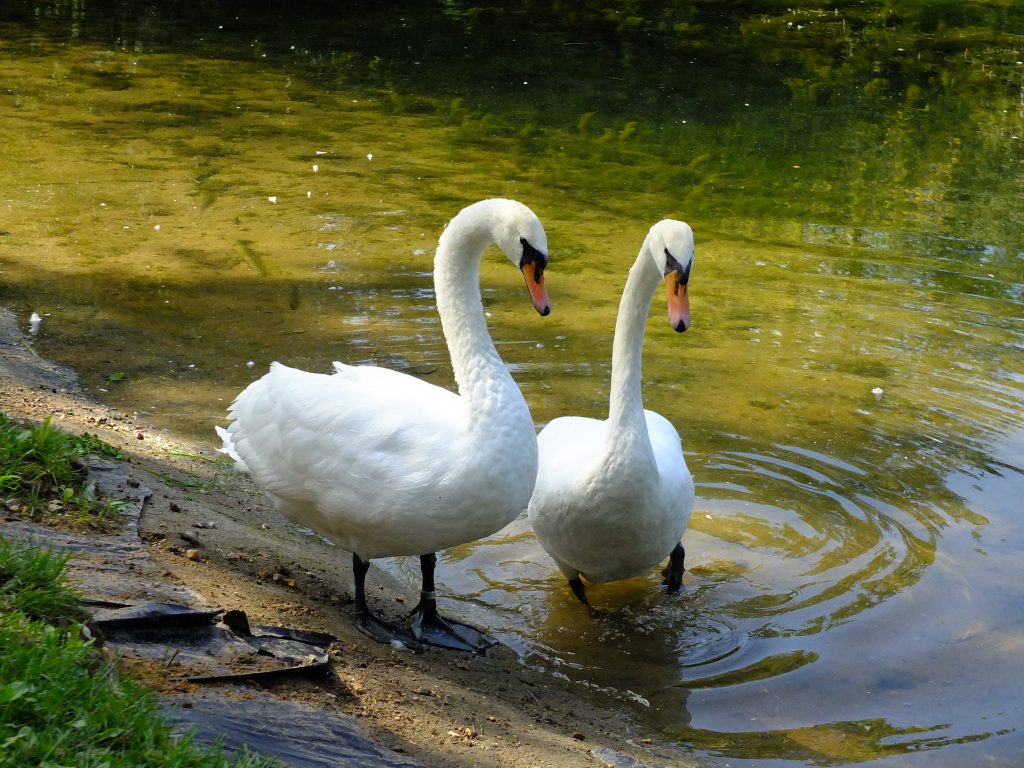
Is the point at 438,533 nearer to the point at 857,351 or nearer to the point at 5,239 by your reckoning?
the point at 857,351

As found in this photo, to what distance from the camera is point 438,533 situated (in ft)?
12.9

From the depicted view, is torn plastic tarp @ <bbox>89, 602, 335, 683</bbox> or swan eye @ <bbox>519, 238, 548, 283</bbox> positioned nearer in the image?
torn plastic tarp @ <bbox>89, 602, 335, 683</bbox>

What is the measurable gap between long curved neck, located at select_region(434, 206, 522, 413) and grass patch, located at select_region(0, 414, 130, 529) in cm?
127

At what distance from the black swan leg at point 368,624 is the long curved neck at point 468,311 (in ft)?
2.47

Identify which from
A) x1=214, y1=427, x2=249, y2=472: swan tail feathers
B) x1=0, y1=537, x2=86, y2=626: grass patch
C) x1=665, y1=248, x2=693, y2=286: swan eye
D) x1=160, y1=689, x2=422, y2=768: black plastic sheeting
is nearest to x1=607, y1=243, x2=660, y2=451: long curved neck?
x1=665, y1=248, x2=693, y2=286: swan eye

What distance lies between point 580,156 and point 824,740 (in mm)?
8782

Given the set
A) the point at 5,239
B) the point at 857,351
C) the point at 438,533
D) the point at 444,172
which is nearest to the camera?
the point at 438,533

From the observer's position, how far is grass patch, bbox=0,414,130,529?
382cm

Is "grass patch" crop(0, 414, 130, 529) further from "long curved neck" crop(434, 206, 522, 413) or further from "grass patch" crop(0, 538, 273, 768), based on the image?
"long curved neck" crop(434, 206, 522, 413)

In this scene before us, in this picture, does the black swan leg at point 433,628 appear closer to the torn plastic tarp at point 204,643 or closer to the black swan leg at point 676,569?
the torn plastic tarp at point 204,643

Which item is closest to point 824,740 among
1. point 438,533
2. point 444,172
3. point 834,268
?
point 438,533

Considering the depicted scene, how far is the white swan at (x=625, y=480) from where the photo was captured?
4.57 metres

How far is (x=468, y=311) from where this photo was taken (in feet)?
14.2

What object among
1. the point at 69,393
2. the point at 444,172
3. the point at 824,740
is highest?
the point at 444,172
